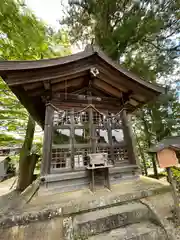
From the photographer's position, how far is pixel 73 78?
3428mm

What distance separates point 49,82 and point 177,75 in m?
7.81

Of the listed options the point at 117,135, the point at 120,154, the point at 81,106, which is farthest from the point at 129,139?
the point at 81,106

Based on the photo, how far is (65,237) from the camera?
1925 millimetres

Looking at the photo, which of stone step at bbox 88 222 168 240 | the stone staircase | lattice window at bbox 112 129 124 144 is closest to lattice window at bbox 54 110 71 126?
lattice window at bbox 112 129 124 144

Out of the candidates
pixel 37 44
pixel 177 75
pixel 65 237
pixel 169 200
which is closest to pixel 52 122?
pixel 65 237

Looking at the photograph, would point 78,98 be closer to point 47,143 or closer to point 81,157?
point 47,143

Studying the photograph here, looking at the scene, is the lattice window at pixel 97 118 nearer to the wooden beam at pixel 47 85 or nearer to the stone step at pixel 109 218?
the wooden beam at pixel 47 85

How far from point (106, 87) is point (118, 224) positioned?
11.1ft

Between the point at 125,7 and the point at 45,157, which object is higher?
the point at 125,7

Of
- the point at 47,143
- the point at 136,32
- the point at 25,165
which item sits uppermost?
the point at 136,32

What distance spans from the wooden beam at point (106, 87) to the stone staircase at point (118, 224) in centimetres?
303

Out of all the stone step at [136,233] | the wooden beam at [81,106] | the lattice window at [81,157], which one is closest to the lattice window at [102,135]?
the lattice window at [81,157]

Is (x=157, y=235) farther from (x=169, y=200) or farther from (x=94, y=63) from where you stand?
(x=94, y=63)

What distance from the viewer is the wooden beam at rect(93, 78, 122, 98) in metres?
3.71
